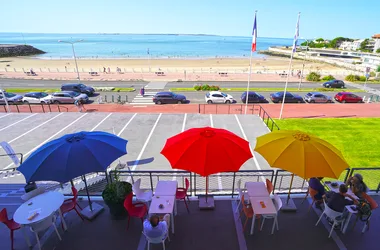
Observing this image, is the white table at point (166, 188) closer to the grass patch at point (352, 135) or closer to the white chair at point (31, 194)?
the white chair at point (31, 194)

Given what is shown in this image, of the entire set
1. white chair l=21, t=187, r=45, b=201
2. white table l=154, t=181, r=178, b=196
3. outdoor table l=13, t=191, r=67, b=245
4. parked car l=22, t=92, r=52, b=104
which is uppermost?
outdoor table l=13, t=191, r=67, b=245

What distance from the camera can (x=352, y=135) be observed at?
17766mm

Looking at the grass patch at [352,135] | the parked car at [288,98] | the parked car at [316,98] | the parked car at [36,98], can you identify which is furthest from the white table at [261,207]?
the parked car at [36,98]

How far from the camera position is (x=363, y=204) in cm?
547

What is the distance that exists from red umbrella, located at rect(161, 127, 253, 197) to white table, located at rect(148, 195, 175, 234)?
3.83 ft

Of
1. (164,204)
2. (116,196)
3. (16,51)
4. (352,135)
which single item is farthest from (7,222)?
(16,51)

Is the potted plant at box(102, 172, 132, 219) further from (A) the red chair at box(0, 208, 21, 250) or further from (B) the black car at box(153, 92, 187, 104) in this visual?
(B) the black car at box(153, 92, 187, 104)

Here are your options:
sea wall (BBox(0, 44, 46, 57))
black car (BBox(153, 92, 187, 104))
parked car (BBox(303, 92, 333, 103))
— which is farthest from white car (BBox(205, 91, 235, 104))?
sea wall (BBox(0, 44, 46, 57))

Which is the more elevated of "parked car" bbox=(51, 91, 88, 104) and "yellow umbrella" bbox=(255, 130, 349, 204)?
"yellow umbrella" bbox=(255, 130, 349, 204)

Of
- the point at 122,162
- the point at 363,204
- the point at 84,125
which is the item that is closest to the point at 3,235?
the point at 122,162

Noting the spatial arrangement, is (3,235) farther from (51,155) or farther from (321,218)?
(321,218)

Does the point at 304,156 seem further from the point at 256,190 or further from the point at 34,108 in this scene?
the point at 34,108

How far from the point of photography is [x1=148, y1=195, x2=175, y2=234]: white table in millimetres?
5387

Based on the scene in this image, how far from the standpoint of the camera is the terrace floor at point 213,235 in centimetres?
535
